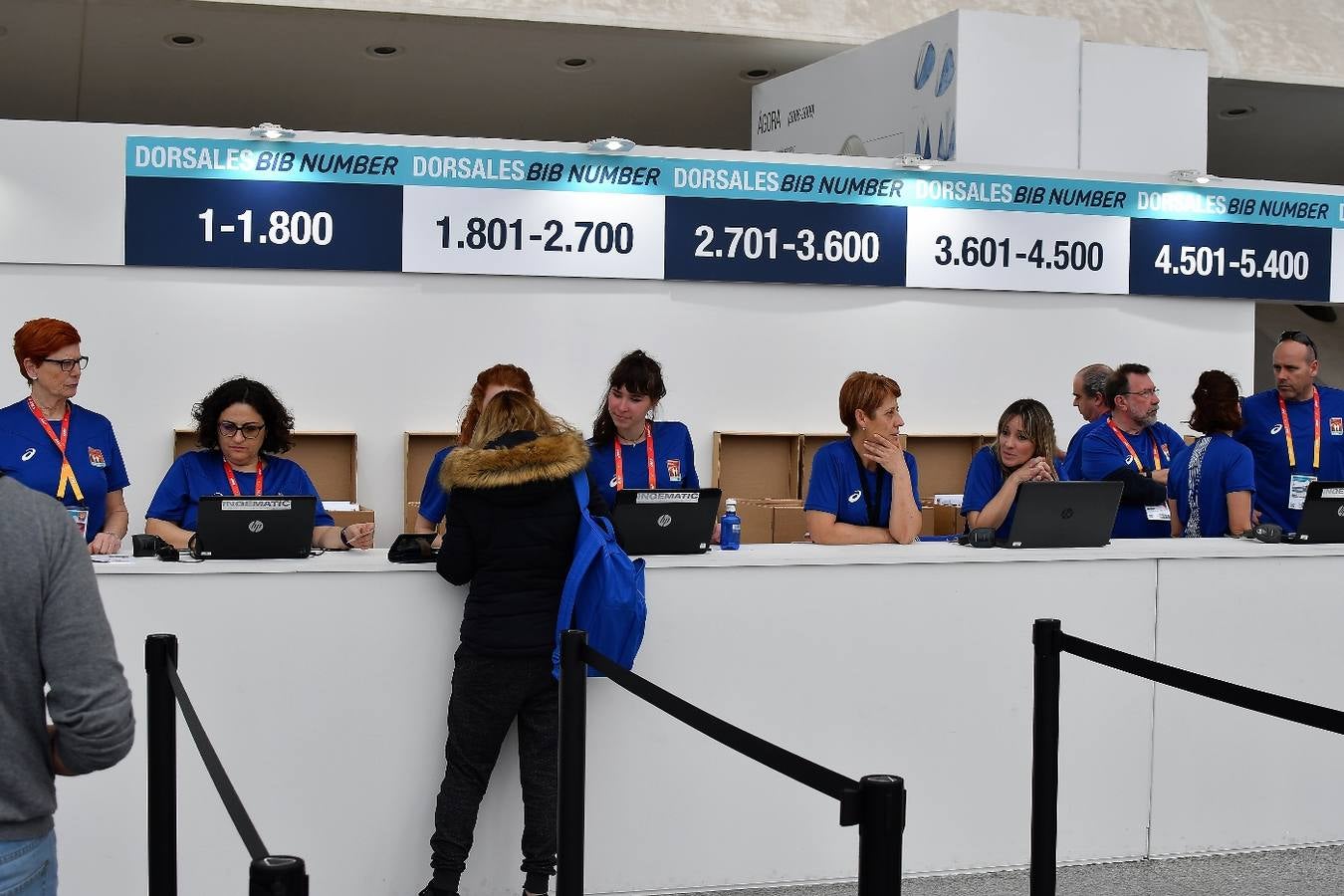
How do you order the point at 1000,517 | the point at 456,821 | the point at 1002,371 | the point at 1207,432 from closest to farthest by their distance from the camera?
1. the point at 456,821
2. the point at 1000,517
3. the point at 1207,432
4. the point at 1002,371

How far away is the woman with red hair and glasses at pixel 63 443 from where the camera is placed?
426 cm

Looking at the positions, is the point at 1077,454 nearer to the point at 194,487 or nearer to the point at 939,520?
the point at 939,520

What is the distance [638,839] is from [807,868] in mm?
483

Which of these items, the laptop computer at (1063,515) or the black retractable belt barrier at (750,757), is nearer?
the black retractable belt barrier at (750,757)

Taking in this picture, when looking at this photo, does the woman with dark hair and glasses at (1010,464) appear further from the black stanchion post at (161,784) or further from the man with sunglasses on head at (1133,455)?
the black stanchion post at (161,784)

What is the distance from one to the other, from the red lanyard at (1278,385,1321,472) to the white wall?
222cm

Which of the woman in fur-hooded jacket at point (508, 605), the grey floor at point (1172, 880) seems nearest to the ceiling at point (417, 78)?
the woman in fur-hooded jacket at point (508, 605)

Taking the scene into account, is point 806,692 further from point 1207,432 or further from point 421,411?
point 421,411

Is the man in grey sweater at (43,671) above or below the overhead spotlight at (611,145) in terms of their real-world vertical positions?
below

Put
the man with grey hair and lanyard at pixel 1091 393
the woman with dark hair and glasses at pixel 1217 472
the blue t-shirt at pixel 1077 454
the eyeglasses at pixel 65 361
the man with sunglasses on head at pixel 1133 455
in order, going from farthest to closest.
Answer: the man with grey hair and lanyard at pixel 1091 393, the blue t-shirt at pixel 1077 454, the man with sunglasses on head at pixel 1133 455, the woman with dark hair and glasses at pixel 1217 472, the eyeglasses at pixel 65 361

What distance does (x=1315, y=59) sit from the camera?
9.94 metres

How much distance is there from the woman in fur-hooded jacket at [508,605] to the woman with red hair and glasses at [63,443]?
1.36 metres

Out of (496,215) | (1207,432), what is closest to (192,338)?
(496,215)

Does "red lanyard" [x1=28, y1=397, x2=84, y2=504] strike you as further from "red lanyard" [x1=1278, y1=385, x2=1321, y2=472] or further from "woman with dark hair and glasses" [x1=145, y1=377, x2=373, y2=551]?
"red lanyard" [x1=1278, y1=385, x2=1321, y2=472]
